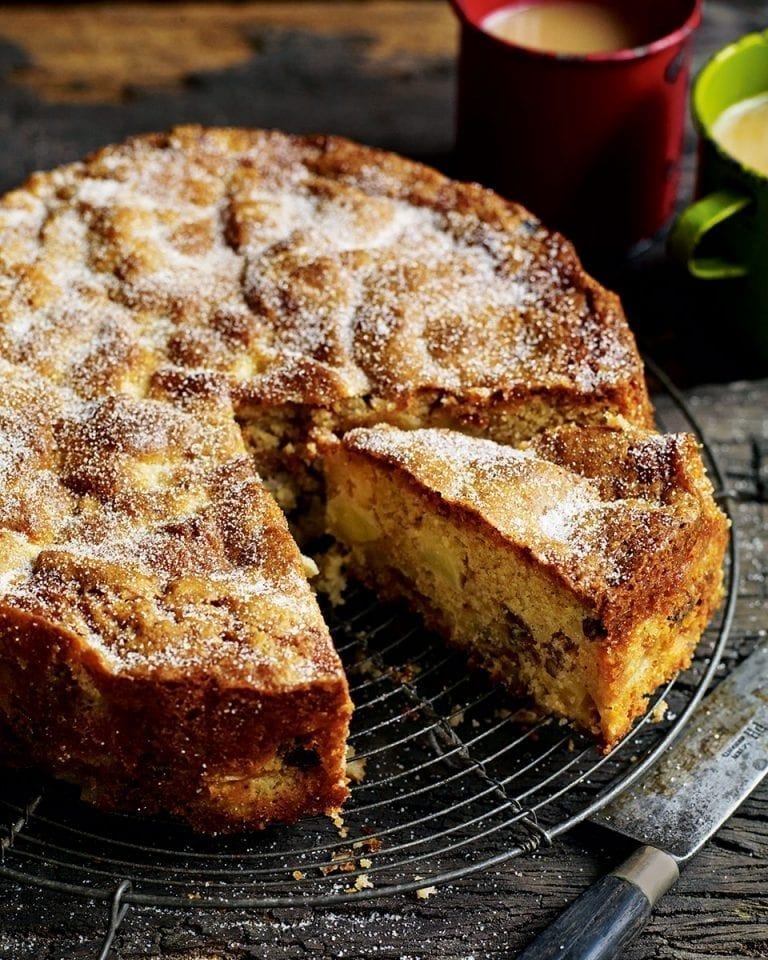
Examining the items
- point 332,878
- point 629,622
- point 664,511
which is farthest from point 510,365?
point 332,878

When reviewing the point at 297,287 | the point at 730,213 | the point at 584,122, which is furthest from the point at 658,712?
the point at 584,122

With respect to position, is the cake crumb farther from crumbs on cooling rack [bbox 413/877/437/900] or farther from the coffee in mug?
the coffee in mug

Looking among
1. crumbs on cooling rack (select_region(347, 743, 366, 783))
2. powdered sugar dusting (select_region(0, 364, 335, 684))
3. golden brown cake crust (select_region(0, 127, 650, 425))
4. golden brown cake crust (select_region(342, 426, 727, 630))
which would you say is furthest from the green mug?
crumbs on cooling rack (select_region(347, 743, 366, 783))

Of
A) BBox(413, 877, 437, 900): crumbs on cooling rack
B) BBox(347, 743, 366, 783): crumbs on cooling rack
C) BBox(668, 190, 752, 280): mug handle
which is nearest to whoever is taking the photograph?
BBox(413, 877, 437, 900): crumbs on cooling rack

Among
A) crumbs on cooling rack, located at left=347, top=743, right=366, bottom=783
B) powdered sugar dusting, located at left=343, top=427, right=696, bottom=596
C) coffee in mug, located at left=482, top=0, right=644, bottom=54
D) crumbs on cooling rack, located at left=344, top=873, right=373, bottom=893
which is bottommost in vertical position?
crumbs on cooling rack, located at left=344, top=873, right=373, bottom=893

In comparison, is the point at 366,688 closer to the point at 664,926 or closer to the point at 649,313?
the point at 664,926

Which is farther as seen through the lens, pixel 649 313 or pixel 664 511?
pixel 649 313

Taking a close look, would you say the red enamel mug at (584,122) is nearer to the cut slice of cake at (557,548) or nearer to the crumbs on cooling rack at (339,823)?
the cut slice of cake at (557,548)
